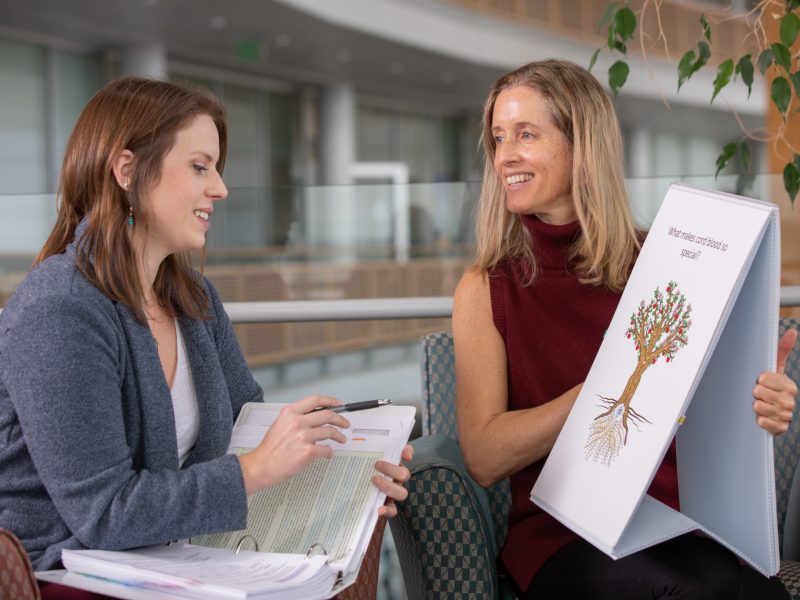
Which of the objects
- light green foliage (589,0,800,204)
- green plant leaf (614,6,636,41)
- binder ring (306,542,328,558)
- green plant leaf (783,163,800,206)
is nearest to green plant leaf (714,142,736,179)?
light green foliage (589,0,800,204)

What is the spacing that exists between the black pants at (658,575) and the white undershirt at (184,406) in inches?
24.9

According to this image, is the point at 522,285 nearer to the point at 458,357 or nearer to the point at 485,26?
the point at 458,357

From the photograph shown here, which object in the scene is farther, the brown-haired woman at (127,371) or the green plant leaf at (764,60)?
the green plant leaf at (764,60)

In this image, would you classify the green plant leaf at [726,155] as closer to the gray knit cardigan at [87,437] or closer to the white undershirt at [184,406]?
the white undershirt at [184,406]

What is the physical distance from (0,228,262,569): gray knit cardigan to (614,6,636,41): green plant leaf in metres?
1.61

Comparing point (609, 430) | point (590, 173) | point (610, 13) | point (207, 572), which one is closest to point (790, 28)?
point (610, 13)

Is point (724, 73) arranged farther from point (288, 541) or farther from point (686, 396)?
point (288, 541)

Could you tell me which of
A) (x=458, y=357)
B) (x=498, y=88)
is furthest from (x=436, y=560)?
(x=498, y=88)

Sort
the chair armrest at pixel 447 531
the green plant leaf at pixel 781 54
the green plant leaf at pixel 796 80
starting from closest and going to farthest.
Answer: the chair armrest at pixel 447 531
the green plant leaf at pixel 781 54
the green plant leaf at pixel 796 80

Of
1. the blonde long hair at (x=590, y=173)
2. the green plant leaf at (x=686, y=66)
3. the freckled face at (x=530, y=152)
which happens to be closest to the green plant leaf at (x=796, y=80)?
the green plant leaf at (x=686, y=66)

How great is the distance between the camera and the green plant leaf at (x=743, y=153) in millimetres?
2469

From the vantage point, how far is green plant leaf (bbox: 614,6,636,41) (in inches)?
94.4

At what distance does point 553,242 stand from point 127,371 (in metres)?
0.91

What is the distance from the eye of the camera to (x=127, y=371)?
1.29 metres
